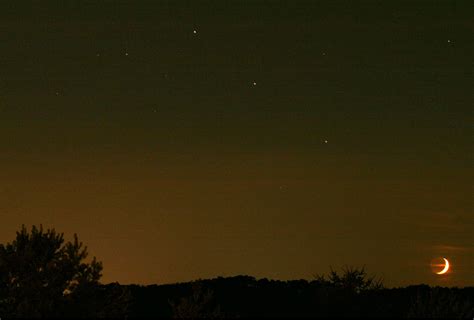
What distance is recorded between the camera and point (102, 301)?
859 inches

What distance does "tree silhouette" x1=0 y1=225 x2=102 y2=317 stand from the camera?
21.4 meters

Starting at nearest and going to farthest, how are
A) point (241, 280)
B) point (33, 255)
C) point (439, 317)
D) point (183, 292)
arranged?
1. point (439, 317)
2. point (33, 255)
3. point (183, 292)
4. point (241, 280)

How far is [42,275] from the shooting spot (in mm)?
22109

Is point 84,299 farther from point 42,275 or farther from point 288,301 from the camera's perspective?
point 288,301

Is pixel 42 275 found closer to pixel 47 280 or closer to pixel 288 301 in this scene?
pixel 47 280

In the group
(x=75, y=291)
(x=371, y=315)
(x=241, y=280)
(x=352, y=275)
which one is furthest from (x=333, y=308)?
(x=241, y=280)

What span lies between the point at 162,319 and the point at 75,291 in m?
1.68

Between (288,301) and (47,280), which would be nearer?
(47,280)

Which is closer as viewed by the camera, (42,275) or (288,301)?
(42,275)

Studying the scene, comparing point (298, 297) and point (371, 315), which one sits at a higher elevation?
point (298, 297)

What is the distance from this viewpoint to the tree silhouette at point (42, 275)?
21375 millimetres

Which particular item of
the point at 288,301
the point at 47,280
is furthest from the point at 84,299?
the point at 288,301

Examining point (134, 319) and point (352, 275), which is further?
point (352, 275)

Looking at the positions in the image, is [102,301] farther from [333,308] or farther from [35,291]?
[333,308]
